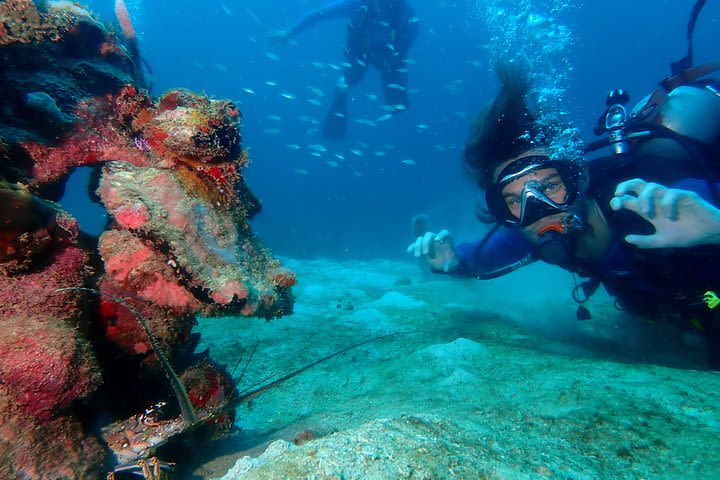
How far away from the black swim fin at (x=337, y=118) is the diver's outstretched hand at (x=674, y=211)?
1571 centimetres

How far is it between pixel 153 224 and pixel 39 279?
68cm

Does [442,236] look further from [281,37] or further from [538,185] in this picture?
[281,37]

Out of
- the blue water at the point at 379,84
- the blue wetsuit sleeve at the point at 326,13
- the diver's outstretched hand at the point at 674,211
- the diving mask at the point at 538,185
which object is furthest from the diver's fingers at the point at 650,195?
the blue water at the point at 379,84

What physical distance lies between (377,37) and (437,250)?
12769 mm

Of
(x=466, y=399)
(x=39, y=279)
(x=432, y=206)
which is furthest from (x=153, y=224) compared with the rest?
(x=432, y=206)

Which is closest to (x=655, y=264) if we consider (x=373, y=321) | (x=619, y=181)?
(x=619, y=181)

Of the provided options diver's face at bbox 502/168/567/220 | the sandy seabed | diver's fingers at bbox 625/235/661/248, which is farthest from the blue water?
diver's fingers at bbox 625/235/661/248

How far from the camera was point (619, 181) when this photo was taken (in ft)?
12.7

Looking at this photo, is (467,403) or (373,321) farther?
(373,321)

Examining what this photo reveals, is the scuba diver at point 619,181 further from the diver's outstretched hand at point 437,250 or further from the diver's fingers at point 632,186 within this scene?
the diver's outstretched hand at point 437,250

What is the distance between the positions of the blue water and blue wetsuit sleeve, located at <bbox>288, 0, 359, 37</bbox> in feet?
26.8

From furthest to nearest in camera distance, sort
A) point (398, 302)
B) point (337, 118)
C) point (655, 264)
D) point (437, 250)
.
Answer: point (337, 118), point (398, 302), point (437, 250), point (655, 264)

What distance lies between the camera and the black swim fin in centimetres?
1686

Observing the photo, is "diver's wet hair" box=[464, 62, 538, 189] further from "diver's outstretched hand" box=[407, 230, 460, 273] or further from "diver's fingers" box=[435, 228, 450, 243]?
"diver's outstretched hand" box=[407, 230, 460, 273]
